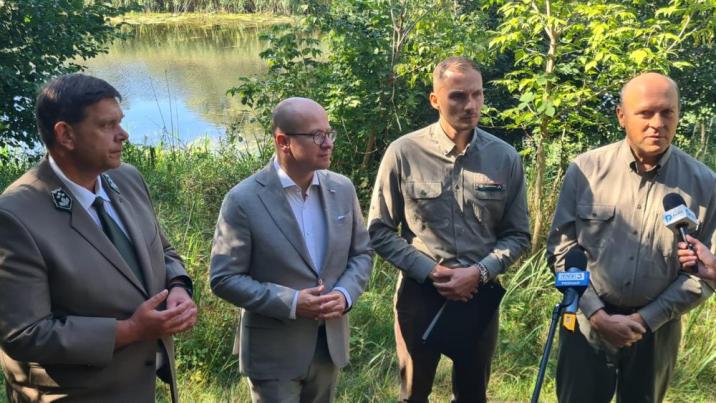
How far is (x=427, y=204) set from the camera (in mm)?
3469

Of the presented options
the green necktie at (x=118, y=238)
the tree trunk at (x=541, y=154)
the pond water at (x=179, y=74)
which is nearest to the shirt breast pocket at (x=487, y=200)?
the green necktie at (x=118, y=238)

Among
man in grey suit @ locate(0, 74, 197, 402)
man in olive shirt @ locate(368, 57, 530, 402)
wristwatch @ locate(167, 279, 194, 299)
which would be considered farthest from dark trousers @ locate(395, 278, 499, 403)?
man in grey suit @ locate(0, 74, 197, 402)

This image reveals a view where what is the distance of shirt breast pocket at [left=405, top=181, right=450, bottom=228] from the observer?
3449 mm

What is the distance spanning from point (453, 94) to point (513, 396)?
2.02 m

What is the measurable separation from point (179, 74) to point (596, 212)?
13.0m

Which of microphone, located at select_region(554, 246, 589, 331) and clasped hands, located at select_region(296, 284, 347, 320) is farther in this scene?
clasped hands, located at select_region(296, 284, 347, 320)

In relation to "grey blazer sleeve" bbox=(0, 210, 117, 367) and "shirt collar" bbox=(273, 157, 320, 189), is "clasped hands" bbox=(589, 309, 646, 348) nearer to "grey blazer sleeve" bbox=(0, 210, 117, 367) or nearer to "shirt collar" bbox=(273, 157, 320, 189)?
"shirt collar" bbox=(273, 157, 320, 189)

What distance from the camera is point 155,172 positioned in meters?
7.51

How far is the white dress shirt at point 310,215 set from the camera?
3.07 metres

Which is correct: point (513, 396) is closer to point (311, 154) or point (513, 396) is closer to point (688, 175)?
point (688, 175)

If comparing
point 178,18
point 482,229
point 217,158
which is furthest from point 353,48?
point 178,18

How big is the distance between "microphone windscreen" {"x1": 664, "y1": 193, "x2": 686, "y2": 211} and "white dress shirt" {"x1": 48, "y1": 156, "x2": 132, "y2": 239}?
7.24ft

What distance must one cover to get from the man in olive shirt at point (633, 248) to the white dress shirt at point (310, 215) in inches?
45.5

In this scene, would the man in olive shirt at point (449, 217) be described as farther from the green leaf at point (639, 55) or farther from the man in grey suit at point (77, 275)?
the green leaf at point (639, 55)
